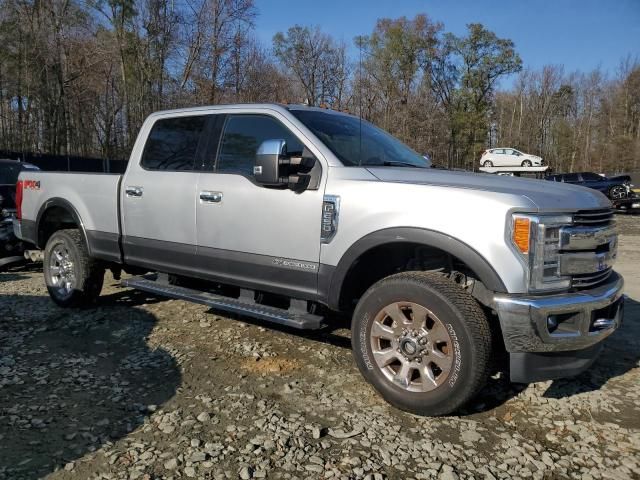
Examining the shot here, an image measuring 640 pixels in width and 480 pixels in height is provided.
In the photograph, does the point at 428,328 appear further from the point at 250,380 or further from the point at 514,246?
the point at 250,380

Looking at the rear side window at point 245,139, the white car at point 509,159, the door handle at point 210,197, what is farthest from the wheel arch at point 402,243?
the white car at point 509,159

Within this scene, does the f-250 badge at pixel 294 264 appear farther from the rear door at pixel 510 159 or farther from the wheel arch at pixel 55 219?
the rear door at pixel 510 159

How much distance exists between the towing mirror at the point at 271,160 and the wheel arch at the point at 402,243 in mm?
741

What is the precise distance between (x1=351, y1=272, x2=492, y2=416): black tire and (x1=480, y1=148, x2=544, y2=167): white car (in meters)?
32.1

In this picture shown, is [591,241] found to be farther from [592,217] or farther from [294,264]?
[294,264]

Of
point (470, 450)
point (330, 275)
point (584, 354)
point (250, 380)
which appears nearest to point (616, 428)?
point (584, 354)

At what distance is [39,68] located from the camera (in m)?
32.0

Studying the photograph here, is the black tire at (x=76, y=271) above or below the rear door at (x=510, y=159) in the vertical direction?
below

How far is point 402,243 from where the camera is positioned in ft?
11.3

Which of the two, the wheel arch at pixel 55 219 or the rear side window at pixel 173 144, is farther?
the wheel arch at pixel 55 219

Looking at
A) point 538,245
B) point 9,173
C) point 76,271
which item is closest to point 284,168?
point 538,245

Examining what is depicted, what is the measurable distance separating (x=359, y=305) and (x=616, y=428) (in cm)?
176

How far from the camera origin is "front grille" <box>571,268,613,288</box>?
3.15 metres

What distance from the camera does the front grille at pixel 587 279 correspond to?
3.15m
